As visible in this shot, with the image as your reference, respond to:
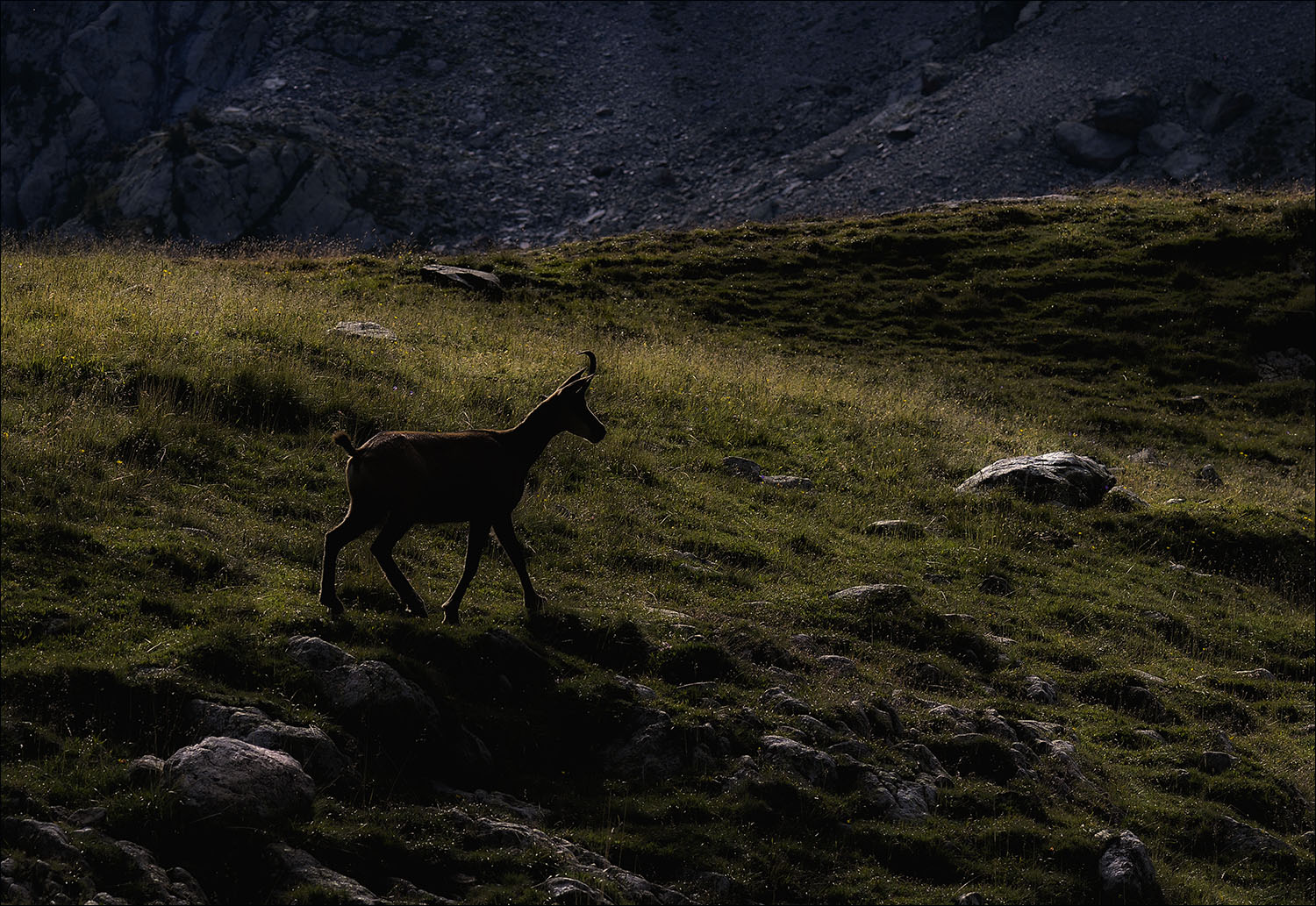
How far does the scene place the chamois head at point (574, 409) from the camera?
12.2 meters

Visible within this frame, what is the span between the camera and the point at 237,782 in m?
8.16

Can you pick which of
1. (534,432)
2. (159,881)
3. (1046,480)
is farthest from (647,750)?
(1046,480)

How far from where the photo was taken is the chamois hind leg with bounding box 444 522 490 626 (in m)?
11.2

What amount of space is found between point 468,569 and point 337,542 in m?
1.30

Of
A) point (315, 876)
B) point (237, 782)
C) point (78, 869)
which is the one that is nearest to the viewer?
point (78, 869)

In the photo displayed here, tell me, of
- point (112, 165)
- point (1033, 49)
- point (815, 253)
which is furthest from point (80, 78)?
point (815, 253)

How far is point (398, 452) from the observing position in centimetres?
1052

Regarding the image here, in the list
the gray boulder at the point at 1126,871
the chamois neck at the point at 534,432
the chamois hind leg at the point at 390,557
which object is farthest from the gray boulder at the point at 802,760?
the chamois neck at the point at 534,432

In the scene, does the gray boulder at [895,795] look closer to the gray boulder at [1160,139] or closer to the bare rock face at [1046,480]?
the bare rock face at [1046,480]

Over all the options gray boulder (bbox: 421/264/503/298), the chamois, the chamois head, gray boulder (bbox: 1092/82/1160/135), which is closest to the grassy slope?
the chamois

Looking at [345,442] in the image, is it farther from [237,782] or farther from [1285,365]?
[1285,365]

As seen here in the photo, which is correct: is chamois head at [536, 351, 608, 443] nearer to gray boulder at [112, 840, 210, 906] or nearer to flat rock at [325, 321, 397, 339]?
gray boulder at [112, 840, 210, 906]

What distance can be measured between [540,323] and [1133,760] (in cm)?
1928

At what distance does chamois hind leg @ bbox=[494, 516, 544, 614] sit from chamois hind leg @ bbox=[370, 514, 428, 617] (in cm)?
98
